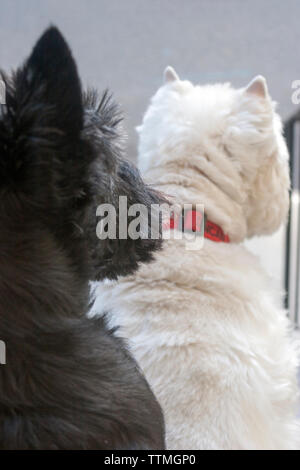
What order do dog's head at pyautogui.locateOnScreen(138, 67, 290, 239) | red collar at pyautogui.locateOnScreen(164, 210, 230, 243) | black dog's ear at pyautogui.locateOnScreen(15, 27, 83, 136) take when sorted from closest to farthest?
black dog's ear at pyautogui.locateOnScreen(15, 27, 83, 136) → red collar at pyautogui.locateOnScreen(164, 210, 230, 243) → dog's head at pyautogui.locateOnScreen(138, 67, 290, 239)

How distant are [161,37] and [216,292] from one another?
8.44 feet

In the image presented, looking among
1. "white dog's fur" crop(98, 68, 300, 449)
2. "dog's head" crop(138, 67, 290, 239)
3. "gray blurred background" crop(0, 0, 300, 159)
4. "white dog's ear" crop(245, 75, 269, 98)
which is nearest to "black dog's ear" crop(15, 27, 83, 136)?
"white dog's fur" crop(98, 68, 300, 449)

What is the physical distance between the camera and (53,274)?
0.70 meters

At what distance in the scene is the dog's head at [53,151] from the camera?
63 centimetres

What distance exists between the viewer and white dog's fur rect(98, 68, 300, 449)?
1.15m

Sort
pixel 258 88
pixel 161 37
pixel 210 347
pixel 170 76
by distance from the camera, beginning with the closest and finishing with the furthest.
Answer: pixel 210 347, pixel 258 88, pixel 170 76, pixel 161 37

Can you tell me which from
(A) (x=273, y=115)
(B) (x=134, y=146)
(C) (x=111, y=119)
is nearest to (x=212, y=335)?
Answer: (C) (x=111, y=119)

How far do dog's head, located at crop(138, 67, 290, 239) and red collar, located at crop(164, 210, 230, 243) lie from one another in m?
0.12

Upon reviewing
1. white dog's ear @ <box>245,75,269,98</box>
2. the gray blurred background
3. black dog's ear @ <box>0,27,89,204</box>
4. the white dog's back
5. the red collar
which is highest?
the gray blurred background

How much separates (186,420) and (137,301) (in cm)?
30

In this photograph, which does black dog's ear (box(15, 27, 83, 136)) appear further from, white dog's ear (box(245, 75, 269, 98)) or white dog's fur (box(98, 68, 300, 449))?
white dog's ear (box(245, 75, 269, 98))

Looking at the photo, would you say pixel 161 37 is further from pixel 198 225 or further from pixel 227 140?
pixel 198 225

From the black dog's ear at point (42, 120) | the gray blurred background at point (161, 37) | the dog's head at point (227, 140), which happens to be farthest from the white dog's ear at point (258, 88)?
the gray blurred background at point (161, 37)

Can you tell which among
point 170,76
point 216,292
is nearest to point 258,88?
point 170,76
